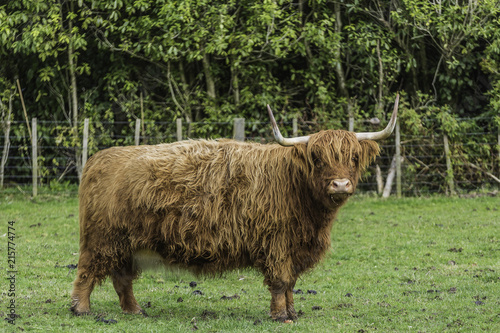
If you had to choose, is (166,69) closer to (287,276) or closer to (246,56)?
(246,56)

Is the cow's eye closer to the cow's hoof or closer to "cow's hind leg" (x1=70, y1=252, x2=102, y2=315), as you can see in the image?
"cow's hind leg" (x1=70, y1=252, x2=102, y2=315)

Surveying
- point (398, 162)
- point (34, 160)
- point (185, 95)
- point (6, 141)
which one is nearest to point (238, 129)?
point (185, 95)

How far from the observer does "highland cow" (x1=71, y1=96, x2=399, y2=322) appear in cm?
638

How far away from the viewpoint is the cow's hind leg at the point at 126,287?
Result: 265 inches

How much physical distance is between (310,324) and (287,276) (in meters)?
0.47

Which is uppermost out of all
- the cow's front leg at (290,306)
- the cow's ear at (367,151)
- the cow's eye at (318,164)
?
the cow's ear at (367,151)

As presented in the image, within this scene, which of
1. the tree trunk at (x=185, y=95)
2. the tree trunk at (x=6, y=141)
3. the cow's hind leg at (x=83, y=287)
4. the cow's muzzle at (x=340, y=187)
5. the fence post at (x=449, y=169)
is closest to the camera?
the cow's muzzle at (x=340, y=187)

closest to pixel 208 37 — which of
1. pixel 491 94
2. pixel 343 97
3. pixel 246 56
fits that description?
pixel 246 56

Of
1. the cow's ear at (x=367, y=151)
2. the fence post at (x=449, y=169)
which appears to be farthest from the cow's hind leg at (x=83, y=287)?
the fence post at (x=449, y=169)

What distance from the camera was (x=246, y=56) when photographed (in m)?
14.4

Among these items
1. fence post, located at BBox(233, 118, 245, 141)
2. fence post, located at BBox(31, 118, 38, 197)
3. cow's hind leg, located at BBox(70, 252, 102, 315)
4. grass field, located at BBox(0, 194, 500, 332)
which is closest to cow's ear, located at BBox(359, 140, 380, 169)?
grass field, located at BBox(0, 194, 500, 332)

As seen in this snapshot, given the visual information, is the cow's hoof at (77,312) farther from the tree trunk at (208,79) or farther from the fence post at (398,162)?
the tree trunk at (208,79)

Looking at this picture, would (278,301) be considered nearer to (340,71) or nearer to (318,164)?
(318,164)

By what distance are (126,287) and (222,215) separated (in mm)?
1210
